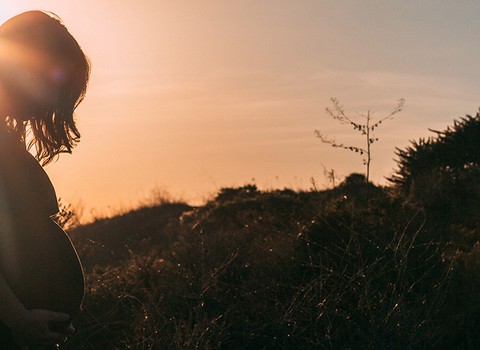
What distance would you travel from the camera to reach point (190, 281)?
785cm

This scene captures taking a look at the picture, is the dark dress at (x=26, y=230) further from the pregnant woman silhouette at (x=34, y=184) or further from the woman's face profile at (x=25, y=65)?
the woman's face profile at (x=25, y=65)

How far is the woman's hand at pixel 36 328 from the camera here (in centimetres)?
343

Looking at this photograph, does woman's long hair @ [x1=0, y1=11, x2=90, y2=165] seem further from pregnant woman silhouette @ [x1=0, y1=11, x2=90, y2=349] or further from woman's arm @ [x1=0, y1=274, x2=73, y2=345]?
woman's arm @ [x1=0, y1=274, x2=73, y2=345]

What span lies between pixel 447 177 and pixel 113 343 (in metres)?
10.4

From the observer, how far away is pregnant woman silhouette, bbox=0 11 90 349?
3.53 m

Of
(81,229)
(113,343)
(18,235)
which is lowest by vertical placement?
(81,229)

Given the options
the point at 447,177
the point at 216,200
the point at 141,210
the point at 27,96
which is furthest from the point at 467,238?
the point at 141,210

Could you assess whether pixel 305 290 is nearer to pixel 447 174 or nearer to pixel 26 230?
pixel 26 230

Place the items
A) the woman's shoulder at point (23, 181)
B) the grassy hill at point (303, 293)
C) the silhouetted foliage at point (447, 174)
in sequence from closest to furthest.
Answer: the woman's shoulder at point (23, 181)
the grassy hill at point (303, 293)
the silhouetted foliage at point (447, 174)

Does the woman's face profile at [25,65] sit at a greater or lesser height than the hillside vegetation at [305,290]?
greater

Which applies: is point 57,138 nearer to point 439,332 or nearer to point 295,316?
point 295,316

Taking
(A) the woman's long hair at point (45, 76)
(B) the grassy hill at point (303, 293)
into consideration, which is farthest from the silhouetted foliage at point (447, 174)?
(A) the woman's long hair at point (45, 76)

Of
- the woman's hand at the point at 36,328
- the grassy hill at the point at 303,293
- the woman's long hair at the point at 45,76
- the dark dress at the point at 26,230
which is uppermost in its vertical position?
the woman's long hair at the point at 45,76

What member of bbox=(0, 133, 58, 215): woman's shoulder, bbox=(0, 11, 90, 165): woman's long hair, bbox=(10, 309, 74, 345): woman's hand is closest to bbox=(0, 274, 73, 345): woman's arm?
bbox=(10, 309, 74, 345): woman's hand
